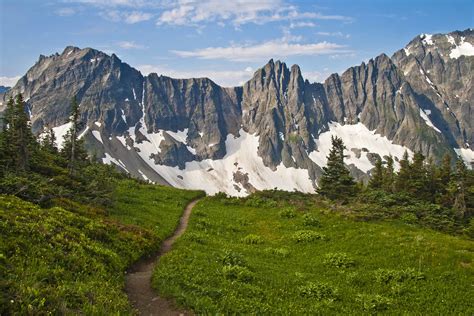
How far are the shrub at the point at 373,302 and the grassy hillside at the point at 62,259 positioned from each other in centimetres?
880

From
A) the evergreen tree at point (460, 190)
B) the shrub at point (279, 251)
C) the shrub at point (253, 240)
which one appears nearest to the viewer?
the shrub at point (279, 251)

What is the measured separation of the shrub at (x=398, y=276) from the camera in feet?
57.7

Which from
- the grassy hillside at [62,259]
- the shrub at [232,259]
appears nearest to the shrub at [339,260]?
the shrub at [232,259]

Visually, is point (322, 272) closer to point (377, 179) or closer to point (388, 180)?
point (388, 180)

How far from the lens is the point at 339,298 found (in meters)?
15.9

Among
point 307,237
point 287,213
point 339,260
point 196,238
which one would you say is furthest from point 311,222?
point 339,260

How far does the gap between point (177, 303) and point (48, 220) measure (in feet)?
26.5

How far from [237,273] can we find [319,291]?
3.61 m

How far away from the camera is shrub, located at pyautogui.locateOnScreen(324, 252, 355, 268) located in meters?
20.3

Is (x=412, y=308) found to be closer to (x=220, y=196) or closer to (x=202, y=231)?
(x=202, y=231)

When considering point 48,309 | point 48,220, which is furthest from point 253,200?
point 48,309

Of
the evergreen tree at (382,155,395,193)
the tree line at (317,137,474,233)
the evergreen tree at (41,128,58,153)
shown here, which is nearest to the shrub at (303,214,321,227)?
the tree line at (317,137,474,233)

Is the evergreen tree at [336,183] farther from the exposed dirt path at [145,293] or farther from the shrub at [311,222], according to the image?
the exposed dirt path at [145,293]

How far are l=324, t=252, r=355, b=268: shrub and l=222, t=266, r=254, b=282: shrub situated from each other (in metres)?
5.18
